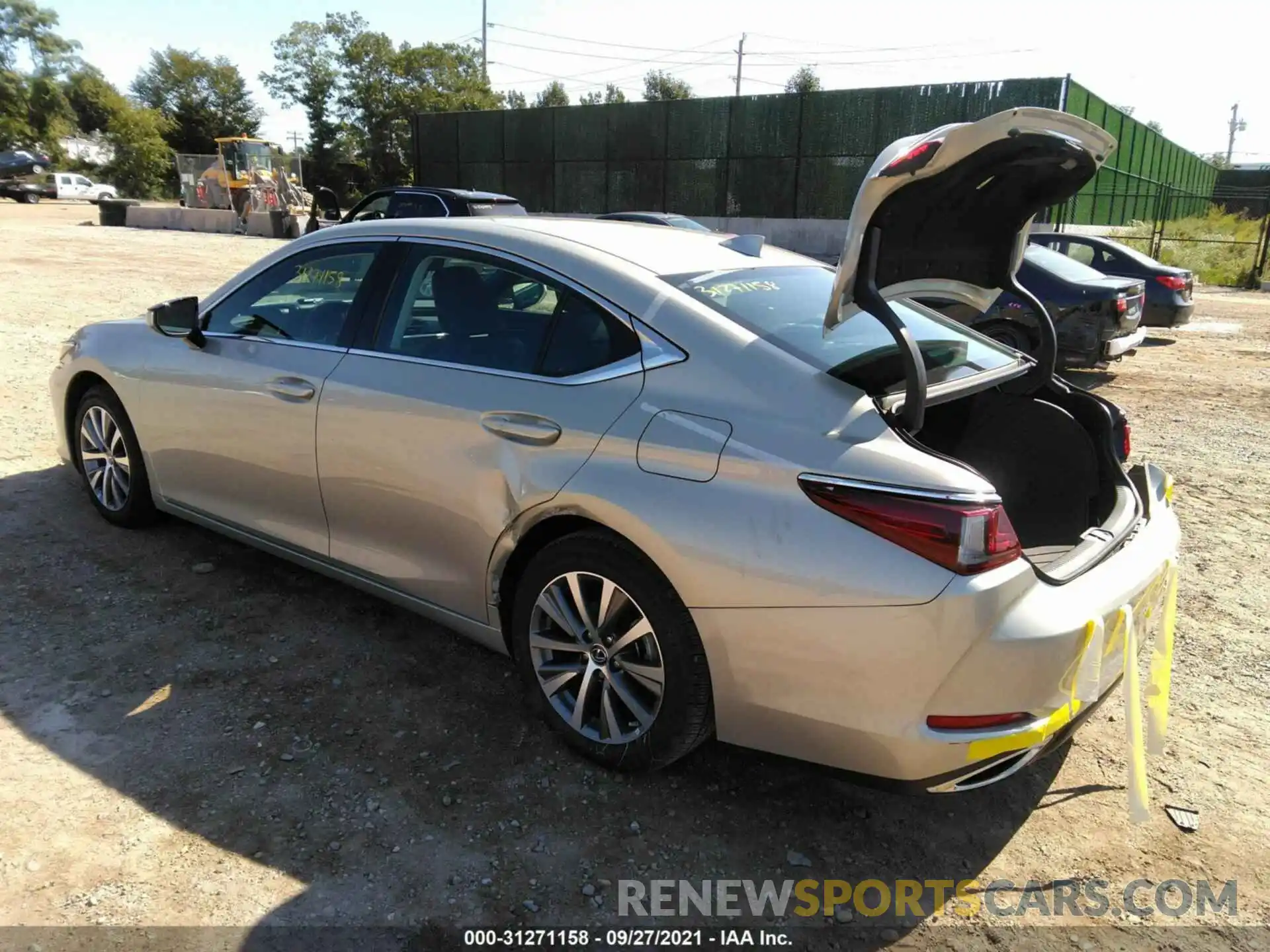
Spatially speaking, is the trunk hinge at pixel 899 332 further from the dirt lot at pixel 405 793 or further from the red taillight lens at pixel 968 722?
the dirt lot at pixel 405 793

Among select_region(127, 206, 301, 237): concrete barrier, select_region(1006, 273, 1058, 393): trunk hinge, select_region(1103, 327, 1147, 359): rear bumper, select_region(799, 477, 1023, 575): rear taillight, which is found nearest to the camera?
select_region(799, 477, 1023, 575): rear taillight

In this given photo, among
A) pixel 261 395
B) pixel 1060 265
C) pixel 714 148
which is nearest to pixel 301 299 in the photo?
pixel 261 395

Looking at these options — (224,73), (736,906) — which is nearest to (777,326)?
(736,906)

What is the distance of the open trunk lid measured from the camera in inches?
92.7

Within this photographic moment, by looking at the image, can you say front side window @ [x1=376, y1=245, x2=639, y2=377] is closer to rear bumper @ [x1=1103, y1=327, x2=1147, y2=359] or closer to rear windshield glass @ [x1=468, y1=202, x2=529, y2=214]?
rear bumper @ [x1=1103, y1=327, x2=1147, y2=359]

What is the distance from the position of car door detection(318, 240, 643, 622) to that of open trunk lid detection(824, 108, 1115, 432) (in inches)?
28.6

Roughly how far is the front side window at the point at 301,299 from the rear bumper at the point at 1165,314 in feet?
37.8

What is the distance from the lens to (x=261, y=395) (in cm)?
364

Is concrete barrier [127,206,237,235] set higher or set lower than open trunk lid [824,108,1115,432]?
higher

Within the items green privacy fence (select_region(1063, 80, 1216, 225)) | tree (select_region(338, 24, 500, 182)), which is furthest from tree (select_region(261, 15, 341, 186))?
green privacy fence (select_region(1063, 80, 1216, 225))

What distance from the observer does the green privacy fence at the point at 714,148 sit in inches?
1019

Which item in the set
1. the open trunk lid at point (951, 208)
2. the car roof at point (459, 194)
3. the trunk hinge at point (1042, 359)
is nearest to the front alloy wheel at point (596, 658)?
the open trunk lid at point (951, 208)

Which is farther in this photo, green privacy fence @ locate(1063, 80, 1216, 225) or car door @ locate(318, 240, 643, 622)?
green privacy fence @ locate(1063, 80, 1216, 225)

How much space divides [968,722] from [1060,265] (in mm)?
9316
